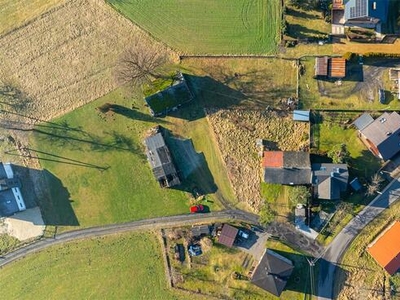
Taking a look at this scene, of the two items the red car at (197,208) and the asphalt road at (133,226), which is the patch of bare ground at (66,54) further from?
the red car at (197,208)

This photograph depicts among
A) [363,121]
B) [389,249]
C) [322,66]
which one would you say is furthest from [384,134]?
[389,249]

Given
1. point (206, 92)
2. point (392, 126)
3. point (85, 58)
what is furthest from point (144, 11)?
point (392, 126)

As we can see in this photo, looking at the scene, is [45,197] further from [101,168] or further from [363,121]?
[363,121]

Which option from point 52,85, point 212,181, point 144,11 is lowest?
point 212,181

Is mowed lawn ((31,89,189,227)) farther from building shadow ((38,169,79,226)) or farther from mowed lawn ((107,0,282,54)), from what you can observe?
mowed lawn ((107,0,282,54))

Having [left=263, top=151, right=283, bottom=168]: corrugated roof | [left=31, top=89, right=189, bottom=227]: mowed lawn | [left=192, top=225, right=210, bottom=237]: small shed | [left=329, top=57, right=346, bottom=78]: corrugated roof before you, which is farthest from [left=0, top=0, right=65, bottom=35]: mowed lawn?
[left=329, top=57, right=346, bottom=78]: corrugated roof

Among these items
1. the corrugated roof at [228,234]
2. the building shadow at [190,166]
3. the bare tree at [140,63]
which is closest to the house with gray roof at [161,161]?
the building shadow at [190,166]

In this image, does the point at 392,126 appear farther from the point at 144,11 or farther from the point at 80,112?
the point at 80,112

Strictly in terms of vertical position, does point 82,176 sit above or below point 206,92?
below
